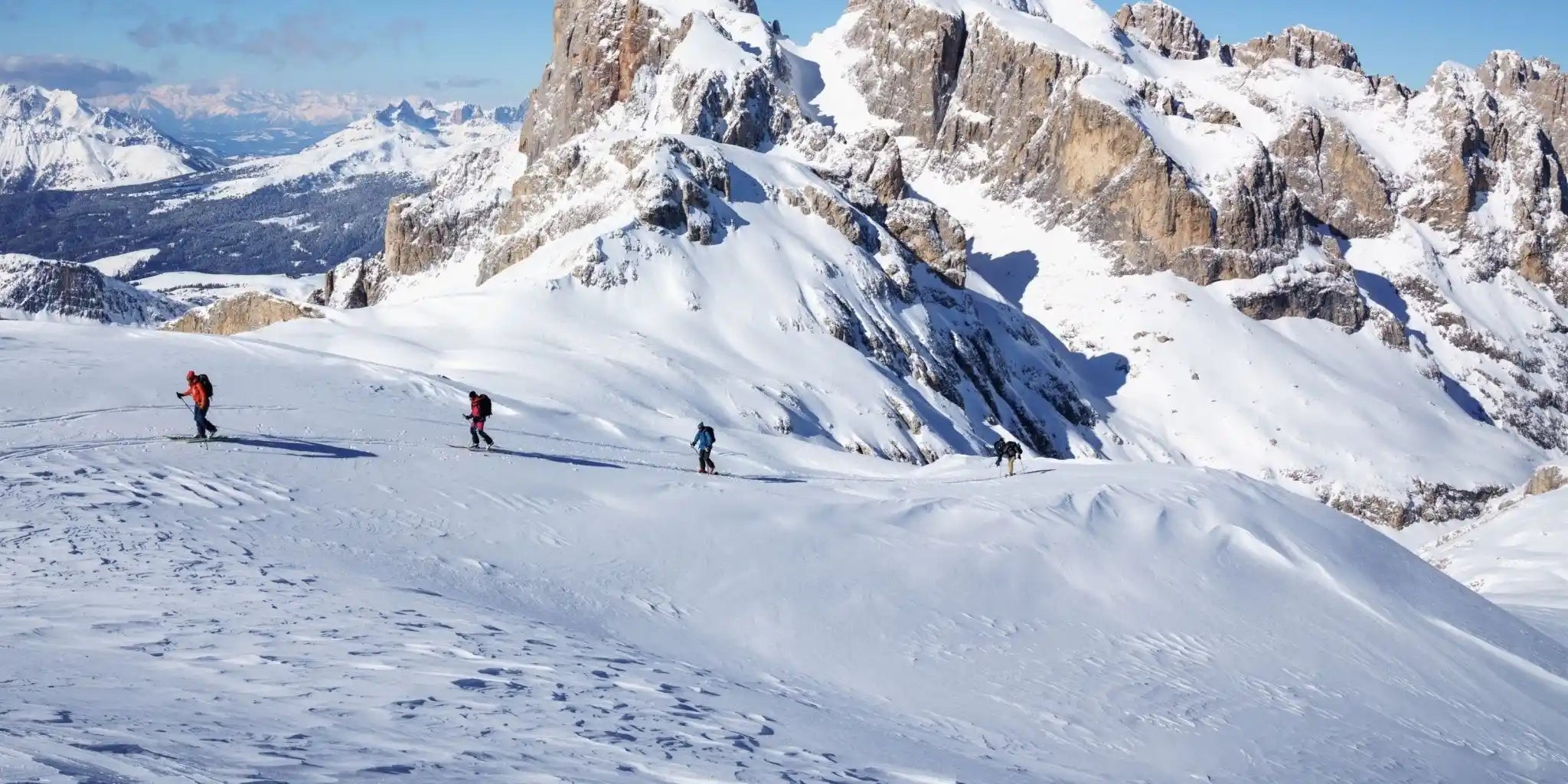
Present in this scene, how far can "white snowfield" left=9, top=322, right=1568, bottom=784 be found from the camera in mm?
10250

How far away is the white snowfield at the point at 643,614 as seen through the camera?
33.6 feet

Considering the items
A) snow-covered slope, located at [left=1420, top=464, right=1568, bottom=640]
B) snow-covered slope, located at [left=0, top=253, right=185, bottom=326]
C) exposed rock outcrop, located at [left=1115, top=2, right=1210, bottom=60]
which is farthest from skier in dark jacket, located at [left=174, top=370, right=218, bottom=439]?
exposed rock outcrop, located at [left=1115, top=2, right=1210, bottom=60]

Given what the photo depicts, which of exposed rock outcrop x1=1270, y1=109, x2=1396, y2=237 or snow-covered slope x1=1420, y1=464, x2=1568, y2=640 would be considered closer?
snow-covered slope x1=1420, y1=464, x2=1568, y2=640

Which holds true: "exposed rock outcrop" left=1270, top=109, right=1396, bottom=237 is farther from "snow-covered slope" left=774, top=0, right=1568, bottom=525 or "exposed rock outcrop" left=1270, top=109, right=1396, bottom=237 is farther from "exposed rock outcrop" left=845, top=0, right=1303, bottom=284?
"exposed rock outcrop" left=845, top=0, right=1303, bottom=284

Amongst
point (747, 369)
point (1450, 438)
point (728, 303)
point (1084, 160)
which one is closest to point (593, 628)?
point (747, 369)

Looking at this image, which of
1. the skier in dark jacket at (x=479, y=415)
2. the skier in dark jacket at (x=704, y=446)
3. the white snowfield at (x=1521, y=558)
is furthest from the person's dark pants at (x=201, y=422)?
the white snowfield at (x=1521, y=558)

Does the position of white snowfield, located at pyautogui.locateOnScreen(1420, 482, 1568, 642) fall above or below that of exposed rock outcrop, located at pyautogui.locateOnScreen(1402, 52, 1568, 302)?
below

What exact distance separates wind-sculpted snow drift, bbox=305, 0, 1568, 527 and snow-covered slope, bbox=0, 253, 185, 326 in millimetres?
35513

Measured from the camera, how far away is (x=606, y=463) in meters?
25.8

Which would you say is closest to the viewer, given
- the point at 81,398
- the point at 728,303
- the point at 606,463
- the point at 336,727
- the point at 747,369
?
the point at 336,727

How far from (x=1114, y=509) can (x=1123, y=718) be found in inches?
420

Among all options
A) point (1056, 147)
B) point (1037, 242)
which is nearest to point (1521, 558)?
point (1037, 242)

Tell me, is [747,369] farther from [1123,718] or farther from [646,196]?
[1123,718]

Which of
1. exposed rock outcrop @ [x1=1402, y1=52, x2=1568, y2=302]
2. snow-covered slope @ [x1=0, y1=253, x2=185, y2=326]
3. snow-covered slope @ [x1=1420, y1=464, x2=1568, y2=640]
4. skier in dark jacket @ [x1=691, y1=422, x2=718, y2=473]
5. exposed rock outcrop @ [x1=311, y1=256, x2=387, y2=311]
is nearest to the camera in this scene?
skier in dark jacket @ [x1=691, y1=422, x2=718, y2=473]
